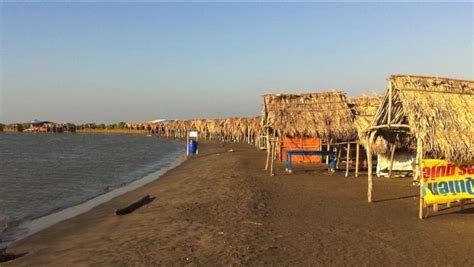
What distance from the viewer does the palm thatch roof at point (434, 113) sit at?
31.9 ft

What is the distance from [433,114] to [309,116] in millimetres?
10710

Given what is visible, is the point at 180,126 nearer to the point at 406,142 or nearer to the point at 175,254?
the point at 406,142

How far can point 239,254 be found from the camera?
6.86m

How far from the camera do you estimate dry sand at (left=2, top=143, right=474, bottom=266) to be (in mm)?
6820

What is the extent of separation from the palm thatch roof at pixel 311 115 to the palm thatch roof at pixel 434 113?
28.5 ft

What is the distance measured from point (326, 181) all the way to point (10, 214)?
10258 mm

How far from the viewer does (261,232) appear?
825cm

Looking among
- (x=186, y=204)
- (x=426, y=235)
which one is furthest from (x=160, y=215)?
(x=426, y=235)

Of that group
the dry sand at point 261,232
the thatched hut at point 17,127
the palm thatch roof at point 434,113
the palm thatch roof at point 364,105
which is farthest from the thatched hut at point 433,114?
the thatched hut at point 17,127

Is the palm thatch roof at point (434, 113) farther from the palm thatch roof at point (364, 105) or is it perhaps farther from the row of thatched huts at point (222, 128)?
the row of thatched huts at point (222, 128)

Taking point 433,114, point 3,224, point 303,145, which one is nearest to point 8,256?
point 3,224

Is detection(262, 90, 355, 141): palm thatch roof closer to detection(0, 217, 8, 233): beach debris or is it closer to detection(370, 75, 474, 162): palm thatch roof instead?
detection(370, 75, 474, 162): palm thatch roof

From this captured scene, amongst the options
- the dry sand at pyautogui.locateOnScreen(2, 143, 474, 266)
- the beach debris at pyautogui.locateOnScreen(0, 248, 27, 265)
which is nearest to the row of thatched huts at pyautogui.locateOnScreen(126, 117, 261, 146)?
the dry sand at pyautogui.locateOnScreen(2, 143, 474, 266)

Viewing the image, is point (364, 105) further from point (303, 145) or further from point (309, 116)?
point (303, 145)
